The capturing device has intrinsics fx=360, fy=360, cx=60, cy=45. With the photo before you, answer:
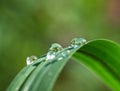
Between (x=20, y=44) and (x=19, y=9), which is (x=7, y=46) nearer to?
(x=20, y=44)

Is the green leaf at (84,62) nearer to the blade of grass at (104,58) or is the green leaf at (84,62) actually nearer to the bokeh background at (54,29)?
the blade of grass at (104,58)

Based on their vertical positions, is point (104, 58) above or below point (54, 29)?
below

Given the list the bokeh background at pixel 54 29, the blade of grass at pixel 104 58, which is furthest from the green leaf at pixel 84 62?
the bokeh background at pixel 54 29

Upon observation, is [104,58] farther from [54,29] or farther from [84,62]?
[54,29]

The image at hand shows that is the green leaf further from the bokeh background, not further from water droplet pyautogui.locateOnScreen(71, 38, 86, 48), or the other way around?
the bokeh background

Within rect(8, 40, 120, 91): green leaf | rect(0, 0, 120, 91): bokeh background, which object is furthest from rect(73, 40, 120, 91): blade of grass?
rect(0, 0, 120, 91): bokeh background

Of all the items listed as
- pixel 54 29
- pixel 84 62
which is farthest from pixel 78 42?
pixel 54 29
